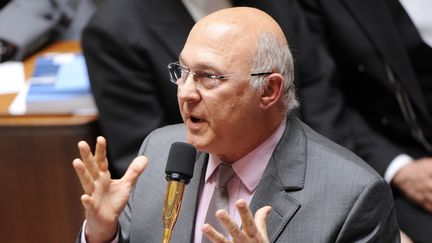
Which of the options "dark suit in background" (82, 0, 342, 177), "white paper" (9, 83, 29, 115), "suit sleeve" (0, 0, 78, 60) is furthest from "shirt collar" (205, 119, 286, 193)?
"suit sleeve" (0, 0, 78, 60)

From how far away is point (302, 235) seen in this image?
111cm

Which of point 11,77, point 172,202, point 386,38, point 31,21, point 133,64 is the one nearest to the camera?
point 172,202

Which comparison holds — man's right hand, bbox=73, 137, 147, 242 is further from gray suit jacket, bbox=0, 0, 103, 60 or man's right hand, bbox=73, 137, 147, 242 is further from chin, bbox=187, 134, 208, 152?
gray suit jacket, bbox=0, 0, 103, 60

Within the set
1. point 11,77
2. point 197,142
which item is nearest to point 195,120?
point 197,142

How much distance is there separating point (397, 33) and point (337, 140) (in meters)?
0.31

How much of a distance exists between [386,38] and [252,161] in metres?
0.78

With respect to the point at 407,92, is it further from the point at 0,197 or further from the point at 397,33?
the point at 0,197

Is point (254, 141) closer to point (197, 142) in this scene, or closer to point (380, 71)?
point (197, 142)

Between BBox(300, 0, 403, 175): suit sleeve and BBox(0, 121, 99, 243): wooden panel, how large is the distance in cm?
55

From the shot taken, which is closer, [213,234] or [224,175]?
[213,234]

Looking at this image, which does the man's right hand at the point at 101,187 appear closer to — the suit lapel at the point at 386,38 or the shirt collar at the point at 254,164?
the shirt collar at the point at 254,164

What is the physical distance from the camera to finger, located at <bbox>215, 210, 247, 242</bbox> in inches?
36.3

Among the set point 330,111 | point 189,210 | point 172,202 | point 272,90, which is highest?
point 272,90

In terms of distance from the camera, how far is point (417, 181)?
1.72 metres
